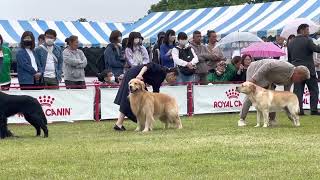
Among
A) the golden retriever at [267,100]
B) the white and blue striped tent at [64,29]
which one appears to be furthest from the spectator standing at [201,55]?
Result: the white and blue striped tent at [64,29]

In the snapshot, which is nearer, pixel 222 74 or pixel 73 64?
pixel 73 64

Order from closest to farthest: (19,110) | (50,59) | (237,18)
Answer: (19,110), (50,59), (237,18)

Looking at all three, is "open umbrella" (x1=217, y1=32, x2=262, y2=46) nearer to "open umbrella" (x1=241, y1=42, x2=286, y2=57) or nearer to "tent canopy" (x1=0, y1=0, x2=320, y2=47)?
"tent canopy" (x1=0, y1=0, x2=320, y2=47)

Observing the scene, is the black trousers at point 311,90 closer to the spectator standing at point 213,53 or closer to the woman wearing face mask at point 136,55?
the spectator standing at point 213,53

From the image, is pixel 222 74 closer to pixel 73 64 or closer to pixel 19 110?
pixel 73 64

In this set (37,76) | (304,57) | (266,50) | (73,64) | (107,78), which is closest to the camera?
(37,76)

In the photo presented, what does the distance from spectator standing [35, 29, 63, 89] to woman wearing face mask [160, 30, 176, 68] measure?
212 cm

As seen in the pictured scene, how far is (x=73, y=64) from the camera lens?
12789 mm

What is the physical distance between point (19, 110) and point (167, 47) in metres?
4.66

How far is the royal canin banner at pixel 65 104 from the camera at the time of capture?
491 inches

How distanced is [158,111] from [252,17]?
42.3ft

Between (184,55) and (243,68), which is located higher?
(184,55)

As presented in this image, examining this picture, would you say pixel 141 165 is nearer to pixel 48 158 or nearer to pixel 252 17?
pixel 48 158

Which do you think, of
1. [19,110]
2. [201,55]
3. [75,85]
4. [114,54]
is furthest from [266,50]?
[19,110]
